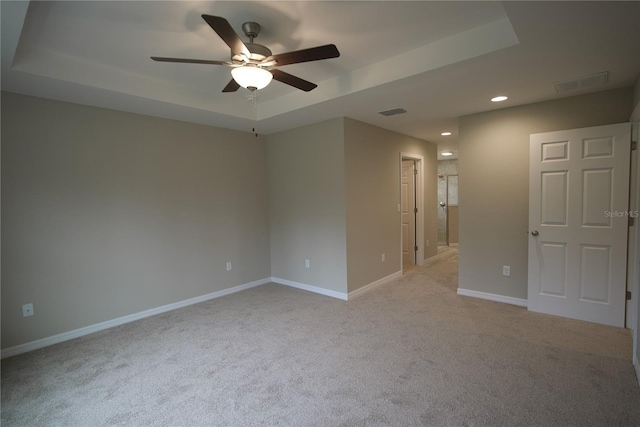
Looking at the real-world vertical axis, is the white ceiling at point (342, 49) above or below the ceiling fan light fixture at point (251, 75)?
above

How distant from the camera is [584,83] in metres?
2.95

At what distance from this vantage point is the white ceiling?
2.00 metres

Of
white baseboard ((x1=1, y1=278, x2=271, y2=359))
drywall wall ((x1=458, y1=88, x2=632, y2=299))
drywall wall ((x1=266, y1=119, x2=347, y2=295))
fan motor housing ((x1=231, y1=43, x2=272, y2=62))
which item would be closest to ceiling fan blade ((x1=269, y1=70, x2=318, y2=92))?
fan motor housing ((x1=231, y1=43, x2=272, y2=62))

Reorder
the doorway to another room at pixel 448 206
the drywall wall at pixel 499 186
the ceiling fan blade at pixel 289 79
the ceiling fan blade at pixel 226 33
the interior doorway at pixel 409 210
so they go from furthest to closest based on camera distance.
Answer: the doorway to another room at pixel 448 206
the interior doorway at pixel 409 210
the drywall wall at pixel 499 186
the ceiling fan blade at pixel 289 79
the ceiling fan blade at pixel 226 33

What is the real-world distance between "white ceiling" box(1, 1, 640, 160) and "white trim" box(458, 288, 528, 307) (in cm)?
232

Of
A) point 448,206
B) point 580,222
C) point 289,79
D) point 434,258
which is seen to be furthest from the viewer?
point 448,206

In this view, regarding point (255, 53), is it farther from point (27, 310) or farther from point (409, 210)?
point (409, 210)

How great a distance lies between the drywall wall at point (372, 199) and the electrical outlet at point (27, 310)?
3338 millimetres

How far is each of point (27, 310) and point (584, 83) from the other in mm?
5685

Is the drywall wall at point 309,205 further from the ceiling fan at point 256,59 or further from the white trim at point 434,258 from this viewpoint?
the white trim at point 434,258

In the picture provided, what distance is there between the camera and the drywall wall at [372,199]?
4.15 m

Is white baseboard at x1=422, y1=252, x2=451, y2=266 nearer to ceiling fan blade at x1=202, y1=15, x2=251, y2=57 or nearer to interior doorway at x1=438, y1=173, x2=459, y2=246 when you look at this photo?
interior doorway at x1=438, y1=173, x2=459, y2=246

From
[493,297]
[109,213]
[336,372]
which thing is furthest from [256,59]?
[493,297]

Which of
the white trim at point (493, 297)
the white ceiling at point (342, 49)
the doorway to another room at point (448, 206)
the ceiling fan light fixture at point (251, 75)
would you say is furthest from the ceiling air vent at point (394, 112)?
the doorway to another room at point (448, 206)
